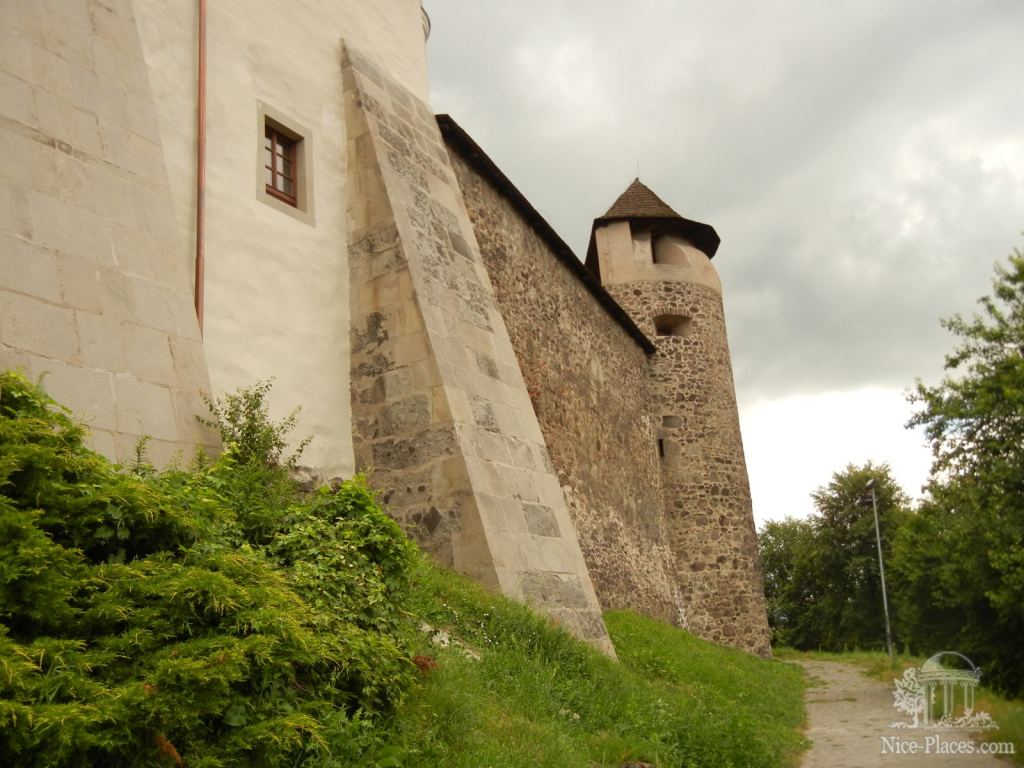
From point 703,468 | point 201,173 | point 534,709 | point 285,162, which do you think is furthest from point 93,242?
point 703,468

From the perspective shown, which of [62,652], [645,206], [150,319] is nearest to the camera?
[62,652]

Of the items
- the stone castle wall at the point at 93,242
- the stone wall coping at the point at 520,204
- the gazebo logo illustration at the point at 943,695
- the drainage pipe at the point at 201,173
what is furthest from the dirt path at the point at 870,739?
the stone wall coping at the point at 520,204

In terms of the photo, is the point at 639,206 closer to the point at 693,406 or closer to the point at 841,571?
the point at 693,406

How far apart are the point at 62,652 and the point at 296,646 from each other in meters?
0.77

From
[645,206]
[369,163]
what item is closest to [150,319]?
[369,163]

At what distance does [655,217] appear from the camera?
2023 centimetres

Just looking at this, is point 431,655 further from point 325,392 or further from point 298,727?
point 325,392

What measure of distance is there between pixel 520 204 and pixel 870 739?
8001mm

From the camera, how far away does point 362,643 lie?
3.64 meters

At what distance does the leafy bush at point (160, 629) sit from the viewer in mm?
2496

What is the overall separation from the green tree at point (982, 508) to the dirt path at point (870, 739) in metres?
1.49

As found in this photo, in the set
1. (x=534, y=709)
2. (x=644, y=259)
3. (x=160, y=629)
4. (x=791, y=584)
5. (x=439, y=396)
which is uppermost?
(x=644, y=259)

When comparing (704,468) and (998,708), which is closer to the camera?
(998,708)

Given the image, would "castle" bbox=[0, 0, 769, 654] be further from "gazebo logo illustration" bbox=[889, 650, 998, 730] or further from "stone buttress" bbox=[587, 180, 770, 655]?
"stone buttress" bbox=[587, 180, 770, 655]
